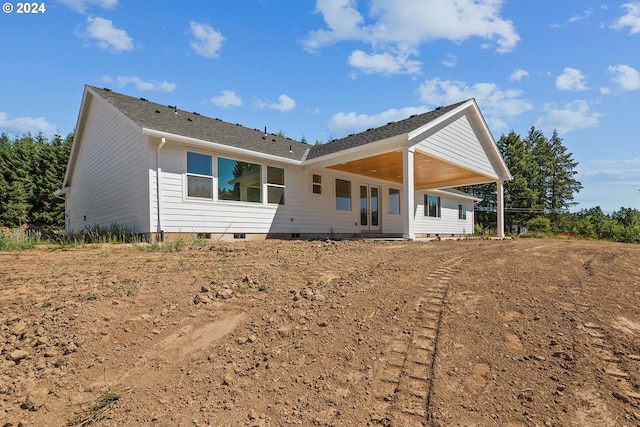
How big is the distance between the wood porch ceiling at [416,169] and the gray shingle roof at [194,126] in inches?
94.6

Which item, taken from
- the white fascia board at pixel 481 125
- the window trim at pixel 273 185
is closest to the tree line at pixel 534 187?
the white fascia board at pixel 481 125

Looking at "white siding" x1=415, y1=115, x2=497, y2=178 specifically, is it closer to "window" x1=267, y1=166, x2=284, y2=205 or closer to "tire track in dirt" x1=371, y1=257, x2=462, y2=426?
"window" x1=267, y1=166, x2=284, y2=205

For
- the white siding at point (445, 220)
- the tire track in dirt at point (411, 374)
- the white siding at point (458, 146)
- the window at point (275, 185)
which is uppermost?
the white siding at point (458, 146)

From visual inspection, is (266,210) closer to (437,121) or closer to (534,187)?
(437,121)

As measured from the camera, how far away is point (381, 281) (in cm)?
404

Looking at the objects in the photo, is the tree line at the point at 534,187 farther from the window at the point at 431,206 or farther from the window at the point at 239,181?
the window at the point at 239,181

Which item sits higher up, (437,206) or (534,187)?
(534,187)

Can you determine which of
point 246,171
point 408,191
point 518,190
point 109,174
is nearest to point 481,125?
point 408,191

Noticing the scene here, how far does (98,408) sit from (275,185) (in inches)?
361

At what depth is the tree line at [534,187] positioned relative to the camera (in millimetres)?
33625

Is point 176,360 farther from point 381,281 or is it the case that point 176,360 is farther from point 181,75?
point 181,75

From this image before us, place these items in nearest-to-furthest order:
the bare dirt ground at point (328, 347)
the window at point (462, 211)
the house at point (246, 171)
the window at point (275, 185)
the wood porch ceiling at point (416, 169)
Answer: the bare dirt ground at point (328, 347)
the house at point (246, 171)
the window at point (275, 185)
the wood porch ceiling at point (416, 169)
the window at point (462, 211)

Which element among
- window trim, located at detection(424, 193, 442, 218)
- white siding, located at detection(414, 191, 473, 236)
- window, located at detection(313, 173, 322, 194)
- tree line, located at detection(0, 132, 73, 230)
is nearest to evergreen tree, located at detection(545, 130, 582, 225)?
white siding, located at detection(414, 191, 473, 236)

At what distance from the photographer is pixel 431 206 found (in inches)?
720
